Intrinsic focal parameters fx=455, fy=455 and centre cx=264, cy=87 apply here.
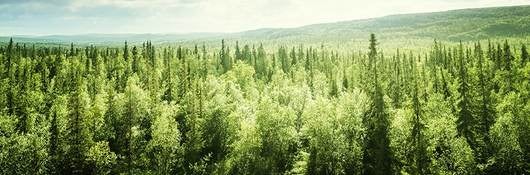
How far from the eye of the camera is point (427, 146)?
5538cm

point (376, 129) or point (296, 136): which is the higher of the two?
point (376, 129)

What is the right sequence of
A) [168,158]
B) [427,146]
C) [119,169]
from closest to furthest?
[427,146]
[168,158]
[119,169]

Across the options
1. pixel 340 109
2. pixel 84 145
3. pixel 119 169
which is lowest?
pixel 119 169

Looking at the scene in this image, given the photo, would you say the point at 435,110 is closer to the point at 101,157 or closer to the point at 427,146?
the point at 427,146

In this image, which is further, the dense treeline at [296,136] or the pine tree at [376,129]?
the pine tree at [376,129]

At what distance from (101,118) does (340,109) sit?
3693 centimetres

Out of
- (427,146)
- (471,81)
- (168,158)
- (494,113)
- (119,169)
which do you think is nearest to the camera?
(427,146)

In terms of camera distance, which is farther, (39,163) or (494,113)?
(494,113)

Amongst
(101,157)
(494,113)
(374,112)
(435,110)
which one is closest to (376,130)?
(374,112)

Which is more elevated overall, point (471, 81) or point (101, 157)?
point (471, 81)

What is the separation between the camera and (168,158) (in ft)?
196

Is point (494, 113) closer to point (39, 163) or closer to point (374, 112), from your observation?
point (374, 112)

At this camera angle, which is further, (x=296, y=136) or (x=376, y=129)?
(x=296, y=136)

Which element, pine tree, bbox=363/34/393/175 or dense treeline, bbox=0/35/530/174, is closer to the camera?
dense treeline, bbox=0/35/530/174
